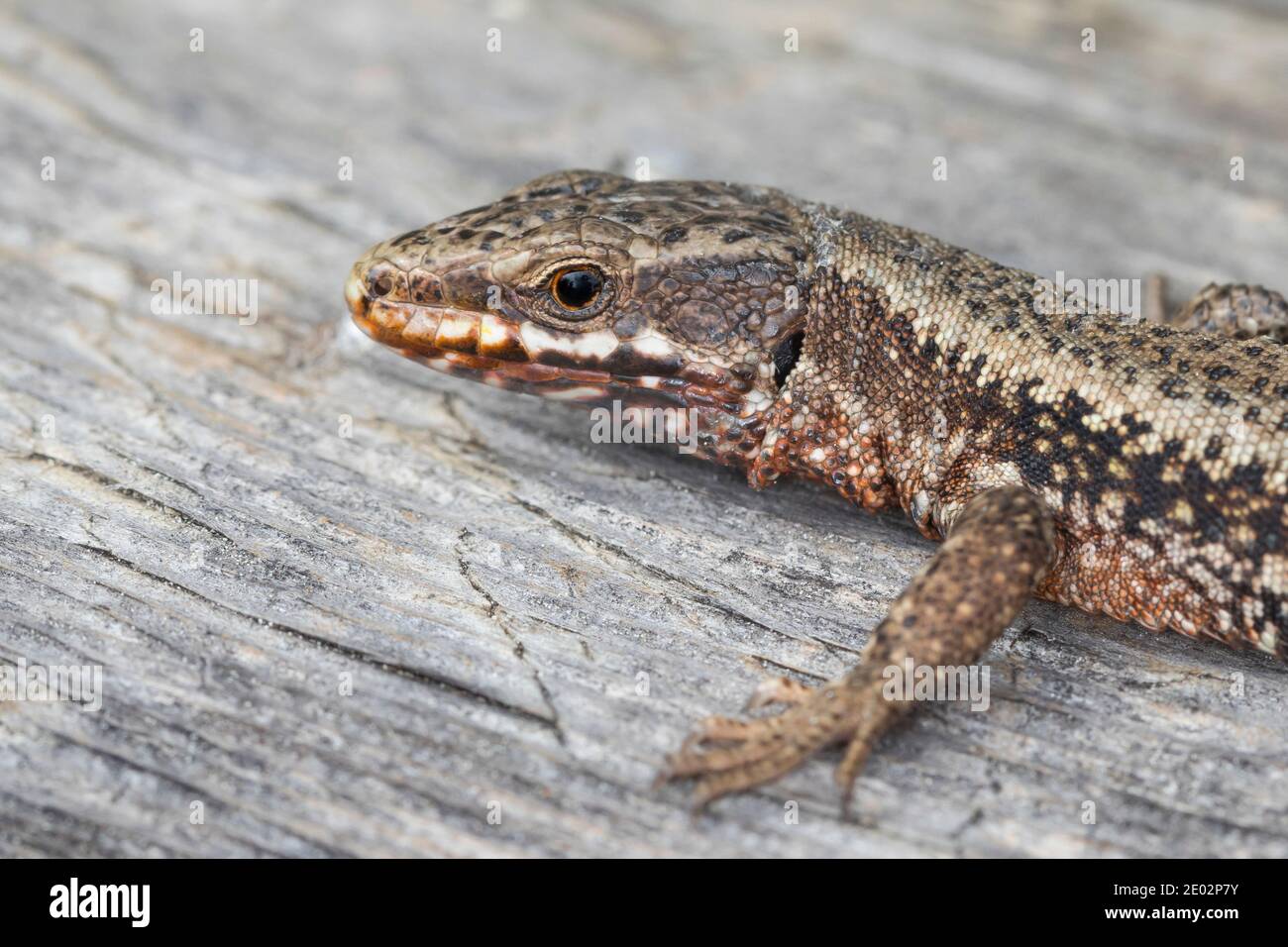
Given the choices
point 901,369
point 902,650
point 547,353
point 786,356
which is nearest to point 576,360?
point 547,353

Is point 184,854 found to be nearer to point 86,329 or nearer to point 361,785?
point 361,785

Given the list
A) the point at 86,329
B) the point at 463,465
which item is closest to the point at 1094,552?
the point at 463,465

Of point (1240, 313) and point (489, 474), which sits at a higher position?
point (1240, 313)

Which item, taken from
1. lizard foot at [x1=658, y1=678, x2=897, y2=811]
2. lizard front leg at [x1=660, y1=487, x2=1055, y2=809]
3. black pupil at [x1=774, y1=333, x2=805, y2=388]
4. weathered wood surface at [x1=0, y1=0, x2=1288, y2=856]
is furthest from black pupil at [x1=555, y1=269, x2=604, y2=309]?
lizard foot at [x1=658, y1=678, x2=897, y2=811]

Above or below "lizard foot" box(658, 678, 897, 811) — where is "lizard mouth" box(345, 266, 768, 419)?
above

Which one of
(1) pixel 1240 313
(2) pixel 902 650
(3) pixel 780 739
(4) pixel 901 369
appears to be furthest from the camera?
(1) pixel 1240 313

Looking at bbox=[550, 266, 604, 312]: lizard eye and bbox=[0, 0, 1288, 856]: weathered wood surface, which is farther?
bbox=[550, 266, 604, 312]: lizard eye

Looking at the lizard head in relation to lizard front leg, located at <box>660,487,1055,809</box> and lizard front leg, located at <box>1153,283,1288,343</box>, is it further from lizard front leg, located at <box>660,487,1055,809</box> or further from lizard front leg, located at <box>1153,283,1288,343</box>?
lizard front leg, located at <box>1153,283,1288,343</box>

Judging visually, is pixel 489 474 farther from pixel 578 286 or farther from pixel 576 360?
pixel 578 286
